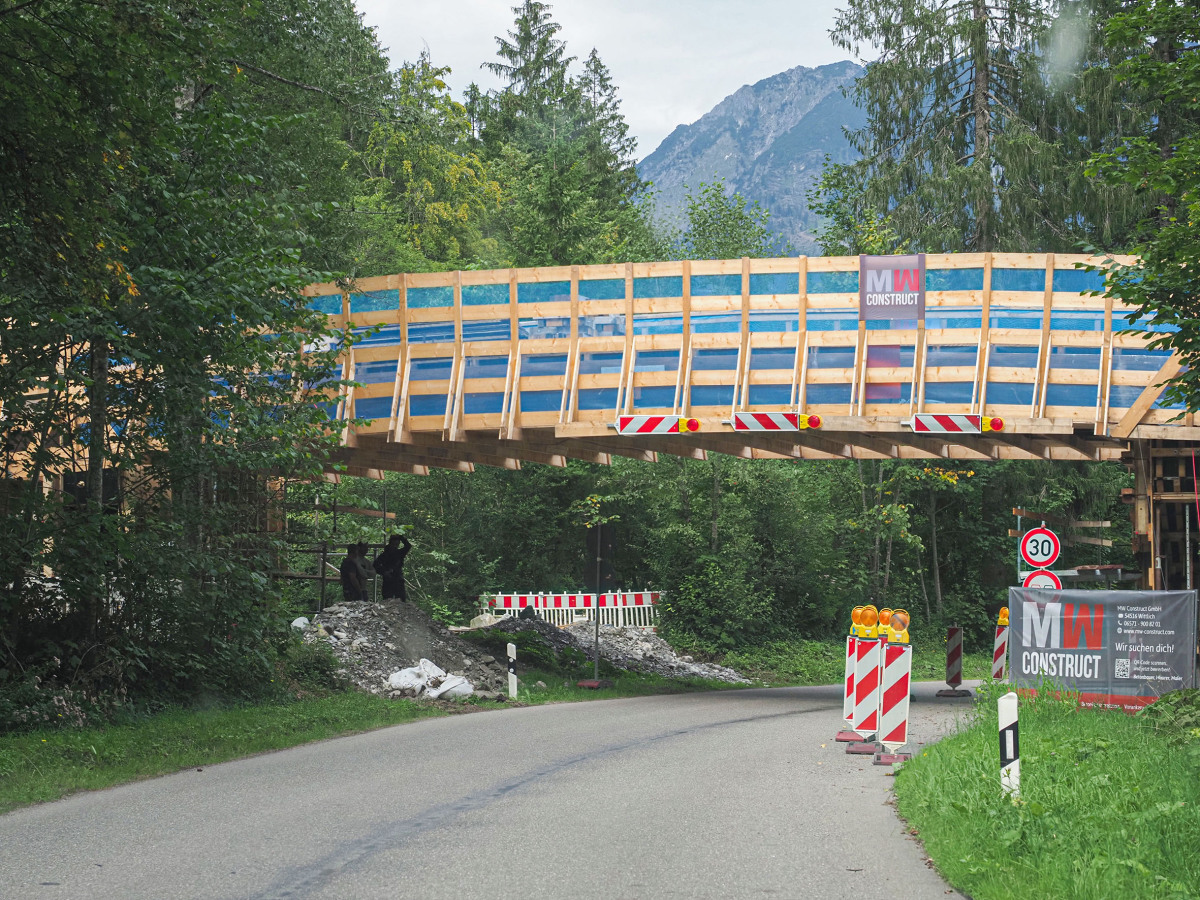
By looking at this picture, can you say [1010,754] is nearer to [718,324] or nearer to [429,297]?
[718,324]

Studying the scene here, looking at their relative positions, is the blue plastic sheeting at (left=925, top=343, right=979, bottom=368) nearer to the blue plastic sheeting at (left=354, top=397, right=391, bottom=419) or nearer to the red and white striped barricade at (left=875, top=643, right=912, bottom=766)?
the red and white striped barricade at (left=875, top=643, right=912, bottom=766)

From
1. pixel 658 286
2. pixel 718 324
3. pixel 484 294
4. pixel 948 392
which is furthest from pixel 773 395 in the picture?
pixel 484 294

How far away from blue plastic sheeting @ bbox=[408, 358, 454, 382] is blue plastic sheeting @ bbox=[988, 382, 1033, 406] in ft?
28.2

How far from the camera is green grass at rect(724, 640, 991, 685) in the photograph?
95.1 feet

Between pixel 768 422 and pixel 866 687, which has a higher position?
pixel 768 422

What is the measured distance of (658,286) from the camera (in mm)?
20016

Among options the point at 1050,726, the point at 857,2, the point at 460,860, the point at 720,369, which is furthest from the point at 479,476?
the point at 460,860

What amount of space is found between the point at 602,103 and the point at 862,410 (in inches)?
1914

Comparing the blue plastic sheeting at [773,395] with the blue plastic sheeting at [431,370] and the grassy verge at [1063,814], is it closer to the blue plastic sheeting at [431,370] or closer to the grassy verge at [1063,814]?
the blue plastic sheeting at [431,370]

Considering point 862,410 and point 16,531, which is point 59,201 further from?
point 862,410

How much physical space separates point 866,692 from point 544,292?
32.1 feet

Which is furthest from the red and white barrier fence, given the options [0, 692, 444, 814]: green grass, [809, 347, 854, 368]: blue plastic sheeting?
[0, 692, 444, 814]: green grass

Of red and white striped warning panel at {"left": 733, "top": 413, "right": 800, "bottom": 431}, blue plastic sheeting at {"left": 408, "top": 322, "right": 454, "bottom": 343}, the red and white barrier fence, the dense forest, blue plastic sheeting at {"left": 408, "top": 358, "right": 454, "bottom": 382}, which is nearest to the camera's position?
the dense forest

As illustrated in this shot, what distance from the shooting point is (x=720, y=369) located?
1970cm
